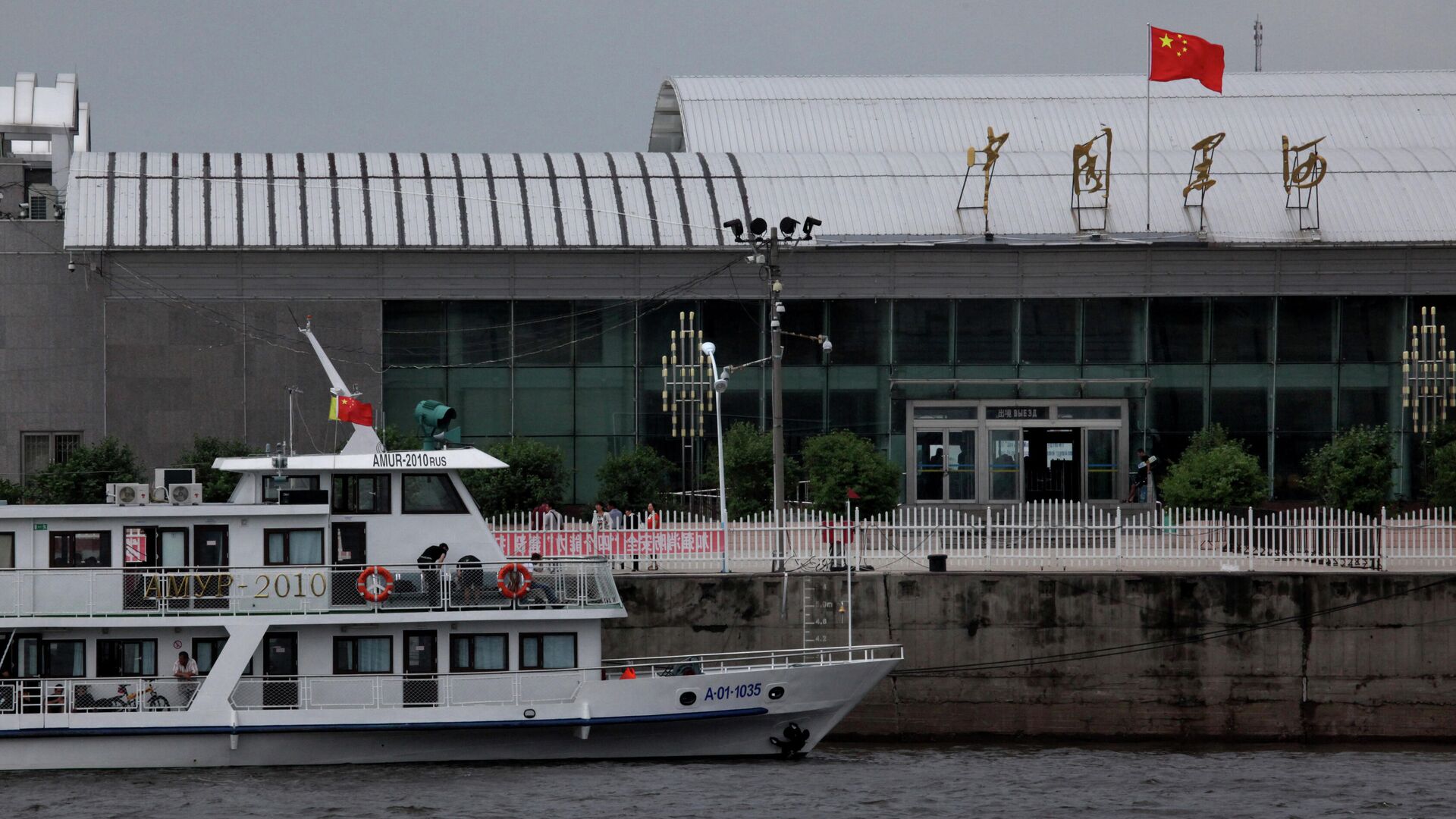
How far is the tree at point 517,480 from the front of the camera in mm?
47969

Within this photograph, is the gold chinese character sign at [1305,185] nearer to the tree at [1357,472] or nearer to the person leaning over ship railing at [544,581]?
the tree at [1357,472]

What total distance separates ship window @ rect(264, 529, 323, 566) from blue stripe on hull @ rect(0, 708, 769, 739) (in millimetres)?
2700

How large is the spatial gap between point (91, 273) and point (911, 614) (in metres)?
27.1

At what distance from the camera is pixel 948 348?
178ft

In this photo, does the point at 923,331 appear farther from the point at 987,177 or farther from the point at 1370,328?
the point at 1370,328

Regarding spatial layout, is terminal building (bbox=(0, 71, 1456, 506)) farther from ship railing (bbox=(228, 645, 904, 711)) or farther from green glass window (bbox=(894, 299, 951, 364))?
ship railing (bbox=(228, 645, 904, 711))

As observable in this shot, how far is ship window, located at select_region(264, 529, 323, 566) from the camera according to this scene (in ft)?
104

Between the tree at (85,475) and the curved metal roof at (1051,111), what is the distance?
2256 centimetres

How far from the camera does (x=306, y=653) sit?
31531mm

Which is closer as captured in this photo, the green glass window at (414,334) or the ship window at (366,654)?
the ship window at (366,654)

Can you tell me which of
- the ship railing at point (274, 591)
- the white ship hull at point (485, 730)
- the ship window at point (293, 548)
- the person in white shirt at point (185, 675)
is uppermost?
the ship window at point (293, 548)

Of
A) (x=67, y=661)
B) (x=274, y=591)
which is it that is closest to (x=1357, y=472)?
(x=274, y=591)

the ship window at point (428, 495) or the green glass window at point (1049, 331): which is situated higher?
the green glass window at point (1049, 331)

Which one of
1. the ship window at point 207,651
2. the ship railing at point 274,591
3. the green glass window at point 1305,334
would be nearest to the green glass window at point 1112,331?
the green glass window at point 1305,334
